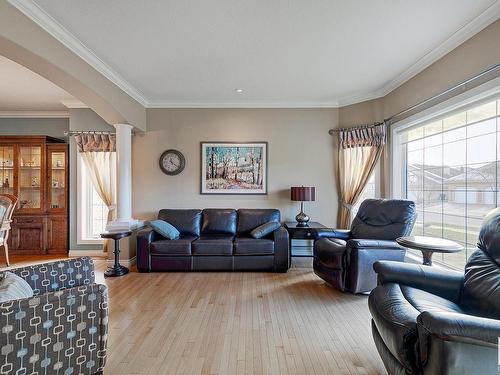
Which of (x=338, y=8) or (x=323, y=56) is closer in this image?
(x=338, y=8)

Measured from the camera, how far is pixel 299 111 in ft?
15.2

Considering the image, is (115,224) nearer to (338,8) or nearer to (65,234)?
(65,234)

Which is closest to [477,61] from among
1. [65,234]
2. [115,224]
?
[115,224]

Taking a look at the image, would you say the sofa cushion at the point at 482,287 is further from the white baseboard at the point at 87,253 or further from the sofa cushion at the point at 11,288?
the white baseboard at the point at 87,253

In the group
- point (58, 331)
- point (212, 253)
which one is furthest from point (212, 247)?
point (58, 331)

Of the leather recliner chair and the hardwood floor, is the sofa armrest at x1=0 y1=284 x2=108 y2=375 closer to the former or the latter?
the hardwood floor

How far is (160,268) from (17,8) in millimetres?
3197

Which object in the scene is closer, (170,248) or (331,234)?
(331,234)

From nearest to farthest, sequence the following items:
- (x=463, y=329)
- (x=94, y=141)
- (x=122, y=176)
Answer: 1. (x=463, y=329)
2. (x=122, y=176)
3. (x=94, y=141)

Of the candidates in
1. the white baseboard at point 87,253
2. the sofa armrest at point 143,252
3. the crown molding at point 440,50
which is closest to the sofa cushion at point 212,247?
the sofa armrest at point 143,252

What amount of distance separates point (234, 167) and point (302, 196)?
131 centimetres

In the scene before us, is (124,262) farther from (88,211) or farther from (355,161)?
(355,161)

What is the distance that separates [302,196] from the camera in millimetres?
4176

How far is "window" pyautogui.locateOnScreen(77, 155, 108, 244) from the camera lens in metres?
4.65
